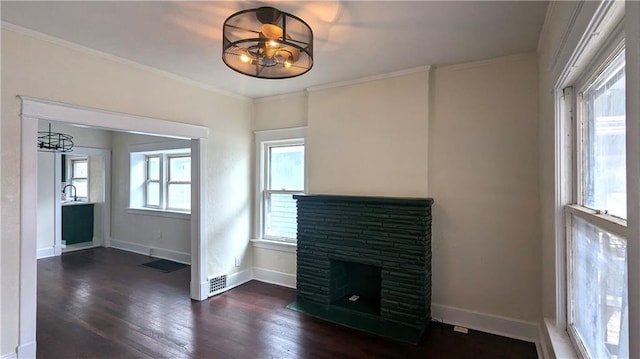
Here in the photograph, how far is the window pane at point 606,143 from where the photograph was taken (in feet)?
3.73

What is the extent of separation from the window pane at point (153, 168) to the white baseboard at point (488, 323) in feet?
17.3

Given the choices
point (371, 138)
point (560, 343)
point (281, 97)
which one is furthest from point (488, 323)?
point (281, 97)

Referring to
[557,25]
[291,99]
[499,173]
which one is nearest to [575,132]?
[557,25]

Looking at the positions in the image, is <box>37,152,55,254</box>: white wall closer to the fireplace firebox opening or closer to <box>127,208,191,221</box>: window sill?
<box>127,208,191,221</box>: window sill

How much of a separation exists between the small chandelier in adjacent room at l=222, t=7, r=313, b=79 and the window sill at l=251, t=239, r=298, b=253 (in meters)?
2.55

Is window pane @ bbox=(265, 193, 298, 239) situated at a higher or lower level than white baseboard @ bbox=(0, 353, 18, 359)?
Result: higher

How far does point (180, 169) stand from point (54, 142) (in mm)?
2300

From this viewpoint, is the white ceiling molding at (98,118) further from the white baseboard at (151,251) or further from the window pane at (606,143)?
the window pane at (606,143)

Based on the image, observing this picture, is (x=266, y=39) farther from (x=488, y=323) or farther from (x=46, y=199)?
(x=46, y=199)

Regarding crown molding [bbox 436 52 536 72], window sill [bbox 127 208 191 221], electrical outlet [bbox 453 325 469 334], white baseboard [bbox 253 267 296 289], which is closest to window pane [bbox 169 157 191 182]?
window sill [bbox 127 208 191 221]

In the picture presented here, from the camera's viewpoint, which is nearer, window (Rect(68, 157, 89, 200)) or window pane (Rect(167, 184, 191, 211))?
window pane (Rect(167, 184, 191, 211))

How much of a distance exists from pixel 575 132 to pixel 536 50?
1.27m

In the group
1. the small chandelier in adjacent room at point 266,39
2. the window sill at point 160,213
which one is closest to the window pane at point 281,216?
the window sill at point 160,213

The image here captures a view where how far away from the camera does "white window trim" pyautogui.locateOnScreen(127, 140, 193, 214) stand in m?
5.26
